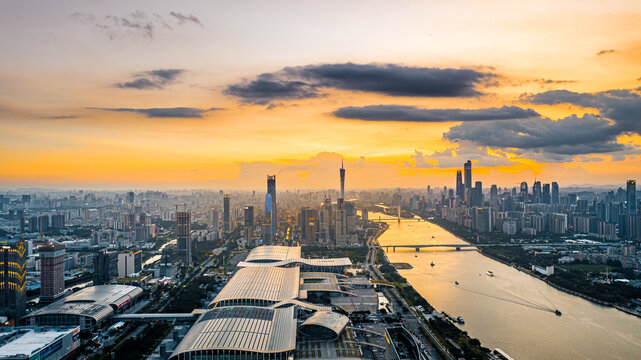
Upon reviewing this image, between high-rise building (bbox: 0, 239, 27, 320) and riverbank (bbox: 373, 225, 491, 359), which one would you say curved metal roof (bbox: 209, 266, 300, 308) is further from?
high-rise building (bbox: 0, 239, 27, 320)

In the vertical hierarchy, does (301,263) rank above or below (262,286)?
below

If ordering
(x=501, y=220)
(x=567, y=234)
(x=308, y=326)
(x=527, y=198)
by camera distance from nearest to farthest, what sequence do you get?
1. (x=308, y=326)
2. (x=567, y=234)
3. (x=501, y=220)
4. (x=527, y=198)

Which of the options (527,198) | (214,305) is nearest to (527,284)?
(214,305)

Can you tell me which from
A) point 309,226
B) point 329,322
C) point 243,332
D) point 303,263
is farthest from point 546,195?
point 243,332

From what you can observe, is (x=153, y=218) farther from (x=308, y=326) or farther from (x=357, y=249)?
(x=308, y=326)

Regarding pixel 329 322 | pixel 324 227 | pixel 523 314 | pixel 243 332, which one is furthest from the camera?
pixel 324 227

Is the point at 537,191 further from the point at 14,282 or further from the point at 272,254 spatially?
the point at 14,282
